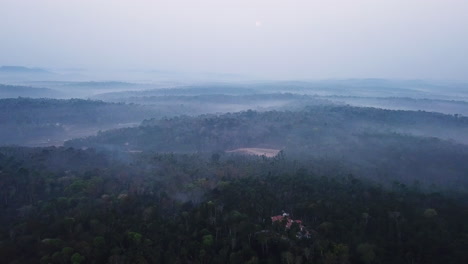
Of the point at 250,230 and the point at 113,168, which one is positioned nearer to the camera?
the point at 250,230

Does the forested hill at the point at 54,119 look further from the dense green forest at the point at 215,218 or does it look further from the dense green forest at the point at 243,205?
the dense green forest at the point at 215,218

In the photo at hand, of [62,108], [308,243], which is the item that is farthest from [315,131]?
[62,108]

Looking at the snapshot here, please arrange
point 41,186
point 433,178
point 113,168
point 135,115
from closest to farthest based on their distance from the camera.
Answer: point 41,186
point 113,168
point 433,178
point 135,115

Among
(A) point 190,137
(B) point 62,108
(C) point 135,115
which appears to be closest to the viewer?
(A) point 190,137

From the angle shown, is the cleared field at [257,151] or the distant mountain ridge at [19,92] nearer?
the cleared field at [257,151]

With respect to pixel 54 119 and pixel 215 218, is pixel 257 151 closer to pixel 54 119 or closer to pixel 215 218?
pixel 215 218

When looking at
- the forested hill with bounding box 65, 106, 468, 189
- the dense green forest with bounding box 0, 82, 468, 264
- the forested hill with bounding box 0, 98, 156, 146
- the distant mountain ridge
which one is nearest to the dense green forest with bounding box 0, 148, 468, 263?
the dense green forest with bounding box 0, 82, 468, 264

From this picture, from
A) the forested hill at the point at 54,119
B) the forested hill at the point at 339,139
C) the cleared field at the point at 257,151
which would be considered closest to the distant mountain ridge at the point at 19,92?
the forested hill at the point at 54,119

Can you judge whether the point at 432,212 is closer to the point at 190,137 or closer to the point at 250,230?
the point at 250,230

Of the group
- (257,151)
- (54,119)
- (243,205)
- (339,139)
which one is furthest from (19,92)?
(243,205)
